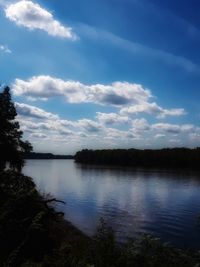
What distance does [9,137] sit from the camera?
35875 millimetres

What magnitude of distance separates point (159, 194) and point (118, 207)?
16163 mm

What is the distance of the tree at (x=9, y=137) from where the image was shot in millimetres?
35031

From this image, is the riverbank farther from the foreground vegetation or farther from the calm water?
the calm water

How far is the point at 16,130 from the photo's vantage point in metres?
37.1

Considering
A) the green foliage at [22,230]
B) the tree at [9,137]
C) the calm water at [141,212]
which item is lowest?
the calm water at [141,212]

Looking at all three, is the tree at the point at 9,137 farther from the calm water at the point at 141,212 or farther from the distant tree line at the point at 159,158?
the distant tree line at the point at 159,158

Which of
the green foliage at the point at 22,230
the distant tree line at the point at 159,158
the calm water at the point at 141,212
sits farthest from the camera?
the distant tree line at the point at 159,158

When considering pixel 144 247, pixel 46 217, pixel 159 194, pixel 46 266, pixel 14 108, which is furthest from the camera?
pixel 159 194

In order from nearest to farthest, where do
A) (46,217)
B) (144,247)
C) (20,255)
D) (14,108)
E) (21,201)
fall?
(144,247) < (20,255) < (21,201) < (46,217) < (14,108)

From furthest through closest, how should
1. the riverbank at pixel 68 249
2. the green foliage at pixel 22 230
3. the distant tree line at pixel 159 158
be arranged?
the distant tree line at pixel 159 158, the green foliage at pixel 22 230, the riverbank at pixel 68 249

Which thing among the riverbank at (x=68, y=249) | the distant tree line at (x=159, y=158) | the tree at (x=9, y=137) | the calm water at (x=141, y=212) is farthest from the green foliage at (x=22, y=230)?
the distant tree line at (x=159, y=158)

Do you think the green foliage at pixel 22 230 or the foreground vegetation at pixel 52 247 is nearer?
the foreground vegetation at pixel 52 247

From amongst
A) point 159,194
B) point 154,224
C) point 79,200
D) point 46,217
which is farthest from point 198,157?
point 46,217

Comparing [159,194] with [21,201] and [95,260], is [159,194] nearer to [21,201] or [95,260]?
[21,201]
